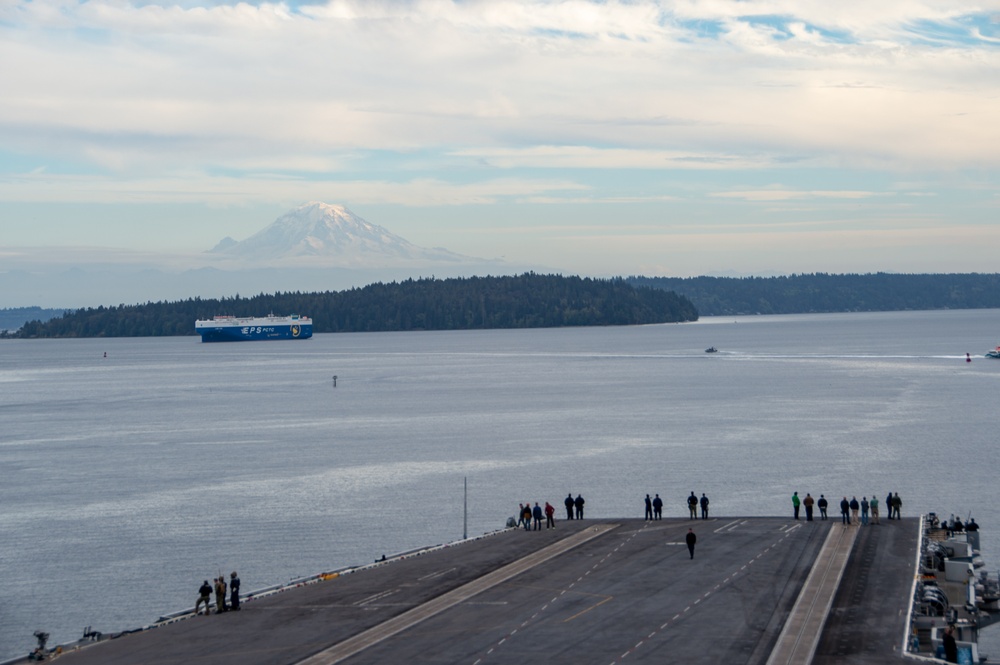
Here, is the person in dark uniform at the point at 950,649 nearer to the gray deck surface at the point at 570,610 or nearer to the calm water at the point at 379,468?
the gray deck surface at the point at 570,610

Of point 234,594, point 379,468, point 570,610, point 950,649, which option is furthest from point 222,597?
point 379,468

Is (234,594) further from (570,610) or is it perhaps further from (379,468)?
(379,468)

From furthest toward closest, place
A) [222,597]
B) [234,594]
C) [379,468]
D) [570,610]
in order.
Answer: [379,468], [222,597], [234,594], [570,610]

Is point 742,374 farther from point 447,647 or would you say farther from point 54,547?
point 447,647

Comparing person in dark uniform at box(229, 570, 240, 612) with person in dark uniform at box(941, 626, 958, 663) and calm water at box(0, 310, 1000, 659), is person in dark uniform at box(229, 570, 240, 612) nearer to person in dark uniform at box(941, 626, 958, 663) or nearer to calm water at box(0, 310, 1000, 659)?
calm water at box(0, 310, 1000, 659)

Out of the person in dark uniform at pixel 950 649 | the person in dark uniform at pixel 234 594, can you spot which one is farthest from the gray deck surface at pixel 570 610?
the person in dark uniform at pixel 950 649

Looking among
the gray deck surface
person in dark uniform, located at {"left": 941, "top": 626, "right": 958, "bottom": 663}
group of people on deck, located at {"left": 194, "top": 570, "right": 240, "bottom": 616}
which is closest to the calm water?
group of people on deck, located at {"left": 194, "top": 570, "right": 240, "bottom": 616}

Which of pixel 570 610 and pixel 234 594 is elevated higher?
pixel 234 594
